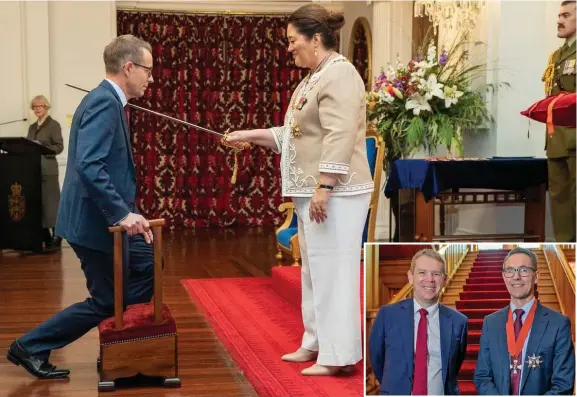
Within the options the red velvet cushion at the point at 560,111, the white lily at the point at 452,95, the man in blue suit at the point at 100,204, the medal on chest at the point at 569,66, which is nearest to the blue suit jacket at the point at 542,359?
the red velvet cushion at the point at 560,111

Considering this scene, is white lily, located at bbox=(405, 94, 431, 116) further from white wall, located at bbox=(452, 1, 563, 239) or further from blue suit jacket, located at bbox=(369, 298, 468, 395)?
blue suit jacket, located at bbox=(369, 298, 468, 395)

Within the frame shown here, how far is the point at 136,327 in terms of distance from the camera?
3.63 m

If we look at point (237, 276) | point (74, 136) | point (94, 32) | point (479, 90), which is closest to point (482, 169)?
point (479, 90)

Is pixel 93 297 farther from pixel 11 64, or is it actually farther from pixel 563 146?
pixel 11 64

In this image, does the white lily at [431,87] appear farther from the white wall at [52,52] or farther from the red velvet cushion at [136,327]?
the white wall at [52,52]

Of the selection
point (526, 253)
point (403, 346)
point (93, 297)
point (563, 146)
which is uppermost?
point (563, 146)

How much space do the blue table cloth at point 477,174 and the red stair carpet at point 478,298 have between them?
3.73 meters

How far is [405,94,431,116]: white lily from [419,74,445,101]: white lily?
0.05 m

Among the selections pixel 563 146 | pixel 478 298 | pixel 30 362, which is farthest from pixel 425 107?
pixel 478 298

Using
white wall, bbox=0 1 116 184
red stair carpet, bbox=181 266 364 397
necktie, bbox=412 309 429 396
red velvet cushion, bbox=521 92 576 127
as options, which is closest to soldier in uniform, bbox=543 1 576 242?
red stair carpet, bbox=181 266 364 397

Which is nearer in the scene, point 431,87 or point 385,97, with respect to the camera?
point 431,87

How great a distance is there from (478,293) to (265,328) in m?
2.79

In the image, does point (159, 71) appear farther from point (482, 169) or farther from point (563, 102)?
point (563, 102)

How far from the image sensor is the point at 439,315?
7.45 feet
